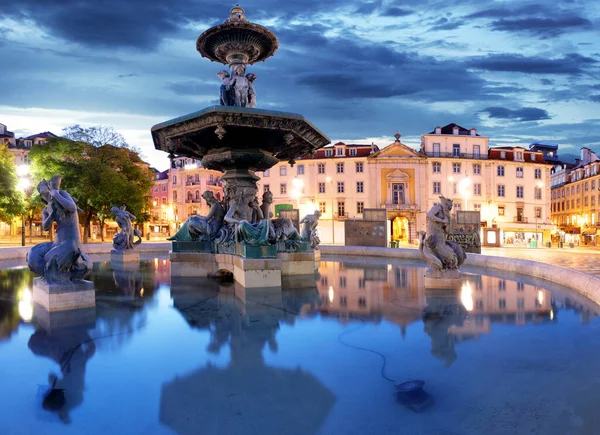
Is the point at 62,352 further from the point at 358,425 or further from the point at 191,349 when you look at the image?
the point at 358,425

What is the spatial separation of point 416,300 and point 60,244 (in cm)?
651

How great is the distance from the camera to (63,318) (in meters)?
6.61

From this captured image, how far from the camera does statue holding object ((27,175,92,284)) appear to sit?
284 inches

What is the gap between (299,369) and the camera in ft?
14.3

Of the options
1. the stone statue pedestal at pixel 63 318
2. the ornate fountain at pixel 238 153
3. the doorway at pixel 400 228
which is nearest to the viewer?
the stone statue pedestal at pixel 63 318

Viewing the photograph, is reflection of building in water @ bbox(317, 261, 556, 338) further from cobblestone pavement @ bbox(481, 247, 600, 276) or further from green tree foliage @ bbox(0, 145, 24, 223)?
green tree foliage @ bbox(0, 145, 24, 223)

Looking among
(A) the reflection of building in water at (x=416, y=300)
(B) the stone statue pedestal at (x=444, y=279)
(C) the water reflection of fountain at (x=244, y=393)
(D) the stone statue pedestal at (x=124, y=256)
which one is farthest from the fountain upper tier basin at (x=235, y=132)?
(C) the water reflection of fountain at (x=244, y=393)

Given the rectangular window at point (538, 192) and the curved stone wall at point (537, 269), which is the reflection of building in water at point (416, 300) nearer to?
the curved stone wall at point (537, 269)

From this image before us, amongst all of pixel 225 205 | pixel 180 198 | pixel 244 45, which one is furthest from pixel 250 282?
pixel 180 198

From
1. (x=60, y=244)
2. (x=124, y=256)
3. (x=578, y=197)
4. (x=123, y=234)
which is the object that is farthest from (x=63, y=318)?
(x=578, y=197)

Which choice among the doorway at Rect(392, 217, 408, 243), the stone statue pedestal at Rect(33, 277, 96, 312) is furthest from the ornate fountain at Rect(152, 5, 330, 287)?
the doorway at Rect(392, 217, 408, 243)

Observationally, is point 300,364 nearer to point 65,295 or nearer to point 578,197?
point 65,295

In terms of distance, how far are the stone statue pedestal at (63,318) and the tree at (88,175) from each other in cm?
3342

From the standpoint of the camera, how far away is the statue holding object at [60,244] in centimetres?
722
